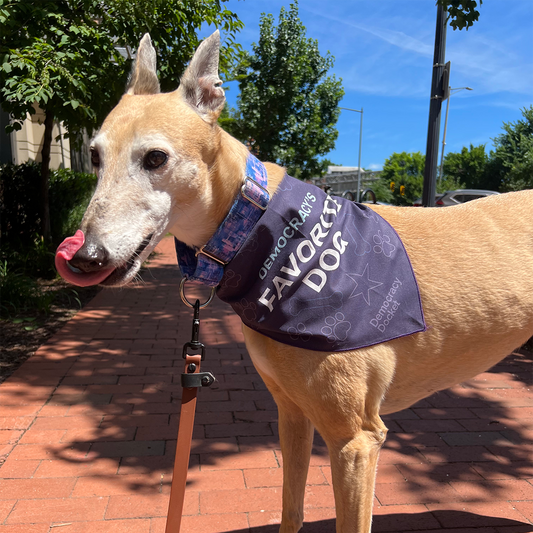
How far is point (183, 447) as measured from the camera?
1.89 meters

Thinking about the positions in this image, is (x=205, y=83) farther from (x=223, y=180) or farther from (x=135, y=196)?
(x=135, y=196)

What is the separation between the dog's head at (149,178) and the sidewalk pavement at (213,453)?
1.81m

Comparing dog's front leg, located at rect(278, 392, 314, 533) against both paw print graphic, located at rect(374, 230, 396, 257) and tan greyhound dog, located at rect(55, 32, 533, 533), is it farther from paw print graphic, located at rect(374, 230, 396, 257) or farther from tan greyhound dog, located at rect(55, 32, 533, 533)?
paw print graphic, located at rect(374, 230, 396, 257)

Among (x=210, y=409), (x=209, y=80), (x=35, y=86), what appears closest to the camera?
(x=209, y=80)

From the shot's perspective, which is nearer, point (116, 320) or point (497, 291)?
point (497, 291)

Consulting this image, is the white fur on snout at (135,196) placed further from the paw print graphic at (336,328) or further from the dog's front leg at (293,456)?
the dog's front leg at (293,456)

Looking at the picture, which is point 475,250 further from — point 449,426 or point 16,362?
point 16,362

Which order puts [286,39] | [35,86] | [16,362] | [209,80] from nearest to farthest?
[209,80] < [16,362] < [35,86] < [286,39]

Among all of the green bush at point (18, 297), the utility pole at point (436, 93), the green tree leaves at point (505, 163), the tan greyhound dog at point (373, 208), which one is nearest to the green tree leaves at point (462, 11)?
the utility pole at point (436, 93)

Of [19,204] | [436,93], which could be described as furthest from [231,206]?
[19,204]

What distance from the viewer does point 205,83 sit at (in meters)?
1.85

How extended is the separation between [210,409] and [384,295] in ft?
8.76

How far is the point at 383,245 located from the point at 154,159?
0.98 metres

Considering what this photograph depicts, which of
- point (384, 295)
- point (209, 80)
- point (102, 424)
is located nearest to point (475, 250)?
point (384, 295)
